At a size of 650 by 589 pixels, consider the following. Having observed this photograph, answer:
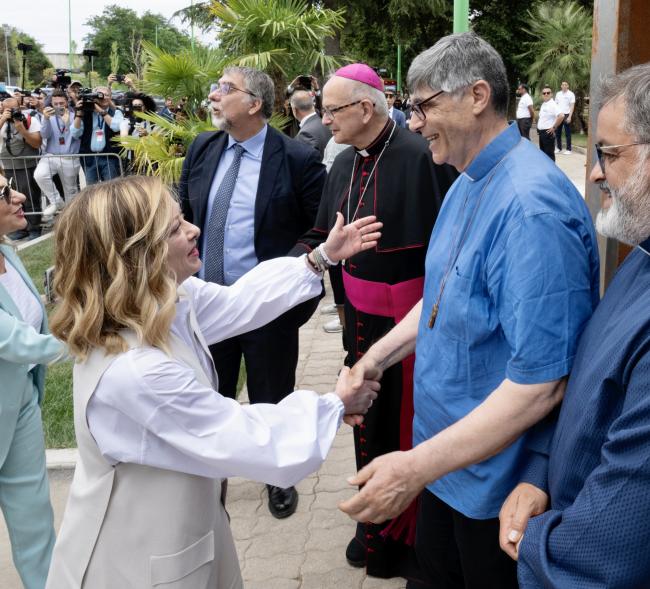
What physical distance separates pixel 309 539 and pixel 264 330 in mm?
1118

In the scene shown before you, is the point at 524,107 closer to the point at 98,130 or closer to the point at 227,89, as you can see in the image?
the point at 98,130

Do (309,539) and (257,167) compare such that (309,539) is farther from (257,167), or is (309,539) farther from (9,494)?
(257,167)

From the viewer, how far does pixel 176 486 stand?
1.97 meters

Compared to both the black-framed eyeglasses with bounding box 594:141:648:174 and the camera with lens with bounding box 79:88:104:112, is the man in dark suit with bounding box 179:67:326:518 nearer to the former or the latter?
the black-framed eyeglasses with bounding box 594:141:648:174

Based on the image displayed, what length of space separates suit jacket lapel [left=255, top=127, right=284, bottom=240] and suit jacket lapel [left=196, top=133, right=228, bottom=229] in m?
0.27

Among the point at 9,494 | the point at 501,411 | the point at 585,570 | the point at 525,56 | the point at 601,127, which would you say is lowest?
the point at 9,494

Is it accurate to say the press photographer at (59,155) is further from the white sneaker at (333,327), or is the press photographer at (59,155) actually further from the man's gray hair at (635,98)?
the man's gray hair at (635,98)

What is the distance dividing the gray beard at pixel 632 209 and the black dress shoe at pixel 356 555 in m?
2.36

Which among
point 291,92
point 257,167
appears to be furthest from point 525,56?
point 257,167

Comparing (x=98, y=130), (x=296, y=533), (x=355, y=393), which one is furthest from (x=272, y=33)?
(x=355, y=393)

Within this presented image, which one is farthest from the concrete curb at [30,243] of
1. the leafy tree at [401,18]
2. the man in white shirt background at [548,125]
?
the leafy tree at [401,18]

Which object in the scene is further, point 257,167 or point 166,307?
point 257,167

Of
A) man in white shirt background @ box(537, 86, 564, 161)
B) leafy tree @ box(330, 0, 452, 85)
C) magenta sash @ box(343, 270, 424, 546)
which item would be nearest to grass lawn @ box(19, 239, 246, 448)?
magenta sash @ box(343, 270, 424, 546)

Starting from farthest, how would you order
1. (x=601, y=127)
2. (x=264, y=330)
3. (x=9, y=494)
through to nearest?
(x=264, y=330)
(x=9, y=494)
(x=601, y=127)
